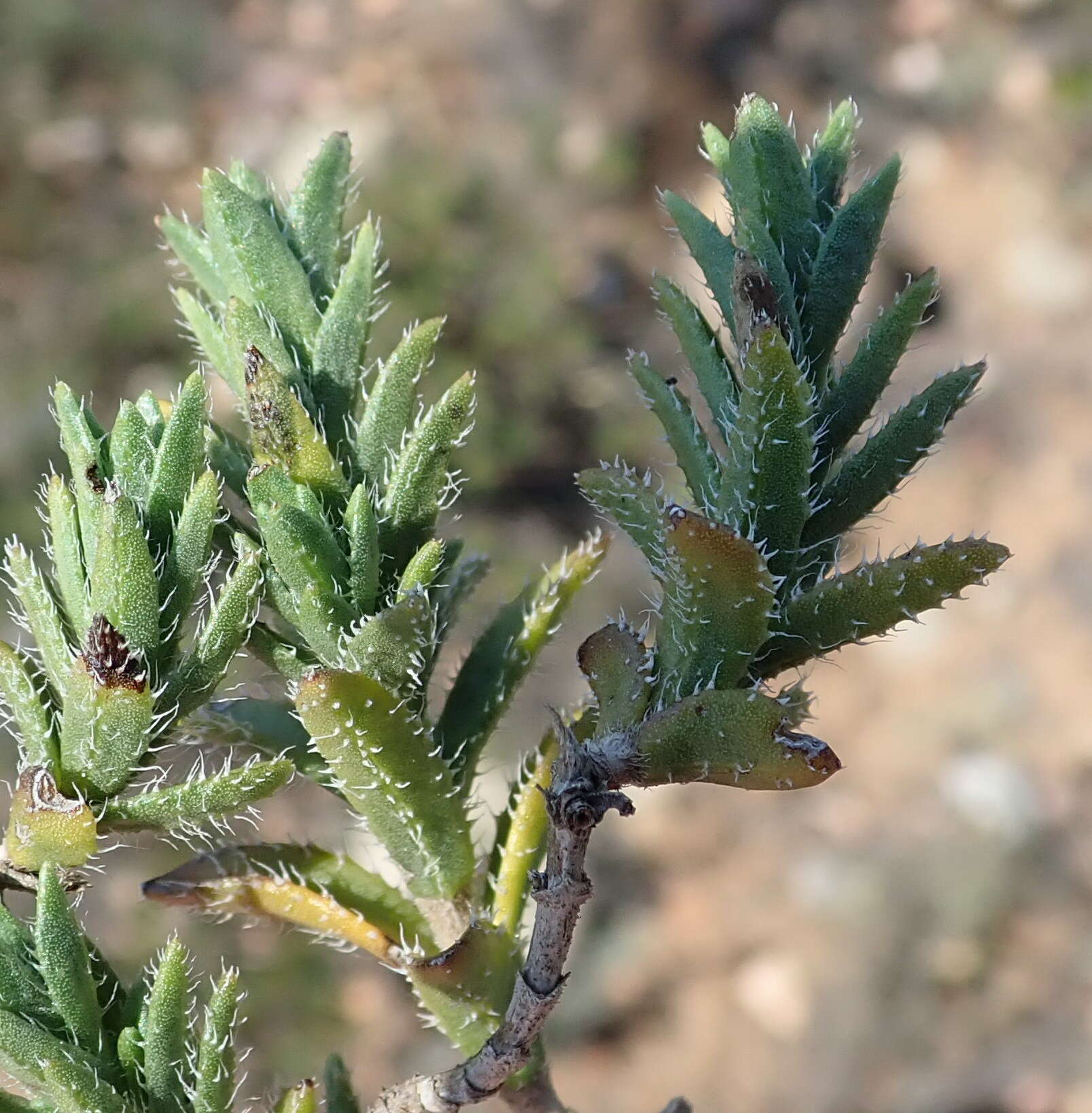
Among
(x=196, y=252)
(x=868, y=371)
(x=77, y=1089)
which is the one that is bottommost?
(x=77, y=1089)

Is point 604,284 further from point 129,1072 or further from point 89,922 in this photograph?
point 129,1072

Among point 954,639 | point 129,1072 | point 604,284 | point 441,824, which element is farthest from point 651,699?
point 604,284

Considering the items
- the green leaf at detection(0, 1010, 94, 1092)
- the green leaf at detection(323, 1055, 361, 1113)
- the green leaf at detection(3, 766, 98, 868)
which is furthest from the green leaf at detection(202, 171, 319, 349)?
the green leaf at detection(323, 1055, 361, 1113)

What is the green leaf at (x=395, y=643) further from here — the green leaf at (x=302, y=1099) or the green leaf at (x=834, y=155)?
the green leaf at (x=834, y=155)

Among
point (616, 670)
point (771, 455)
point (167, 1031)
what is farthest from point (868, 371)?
point (167, 1031)

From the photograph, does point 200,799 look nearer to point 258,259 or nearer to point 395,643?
point 395,643

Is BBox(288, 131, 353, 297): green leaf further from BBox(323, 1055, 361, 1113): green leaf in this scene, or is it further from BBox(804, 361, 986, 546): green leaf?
BBox(323, 1055, 361, 1113): green leaf
